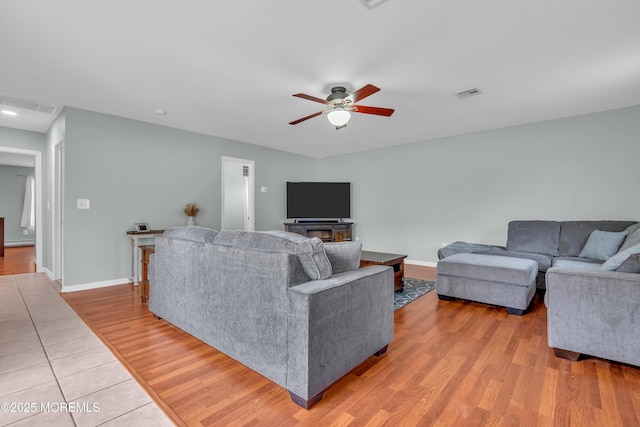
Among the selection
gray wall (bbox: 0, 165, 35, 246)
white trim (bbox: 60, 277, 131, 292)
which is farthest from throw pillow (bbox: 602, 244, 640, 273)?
gray wall (bbox: 0, 165, 35, 246)

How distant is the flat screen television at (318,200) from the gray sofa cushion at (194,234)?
3.84 m

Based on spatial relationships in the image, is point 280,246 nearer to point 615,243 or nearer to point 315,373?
point 315,373

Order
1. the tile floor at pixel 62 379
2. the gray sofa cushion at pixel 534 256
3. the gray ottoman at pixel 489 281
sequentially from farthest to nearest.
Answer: the gray sofa cushion at pixel 534 256 < the gray ottoman at pixel 489 281 < the tile floor at pixel 62 379

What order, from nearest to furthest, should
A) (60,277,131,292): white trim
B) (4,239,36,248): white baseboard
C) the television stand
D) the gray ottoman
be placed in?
the gray ottoman
(60,277,131,292): white trim
the television stand
(4,239,36,248): white baseboard

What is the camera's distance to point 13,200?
7930 millimetres

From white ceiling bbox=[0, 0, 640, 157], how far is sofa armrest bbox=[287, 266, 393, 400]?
5.75 feet

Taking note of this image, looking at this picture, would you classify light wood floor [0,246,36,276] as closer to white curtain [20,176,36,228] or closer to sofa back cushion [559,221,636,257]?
white curtain [20,176,36,228]

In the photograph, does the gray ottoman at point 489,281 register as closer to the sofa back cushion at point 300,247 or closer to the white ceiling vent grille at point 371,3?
the sofa back cushion at point 300,247

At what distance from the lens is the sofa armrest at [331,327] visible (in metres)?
1.44

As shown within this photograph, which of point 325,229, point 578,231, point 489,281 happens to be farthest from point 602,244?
point 325,229

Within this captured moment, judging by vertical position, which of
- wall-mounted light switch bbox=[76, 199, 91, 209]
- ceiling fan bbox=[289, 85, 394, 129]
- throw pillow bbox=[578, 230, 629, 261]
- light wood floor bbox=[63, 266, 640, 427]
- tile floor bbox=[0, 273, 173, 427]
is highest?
ceiling fan bbox=[289, 85, 394, 129]

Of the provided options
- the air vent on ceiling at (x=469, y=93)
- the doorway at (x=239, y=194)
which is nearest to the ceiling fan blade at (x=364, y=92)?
the air vent on ceiling at (x=469, y=93)

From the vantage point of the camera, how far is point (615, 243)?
318cm

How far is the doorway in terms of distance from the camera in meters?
5.68
